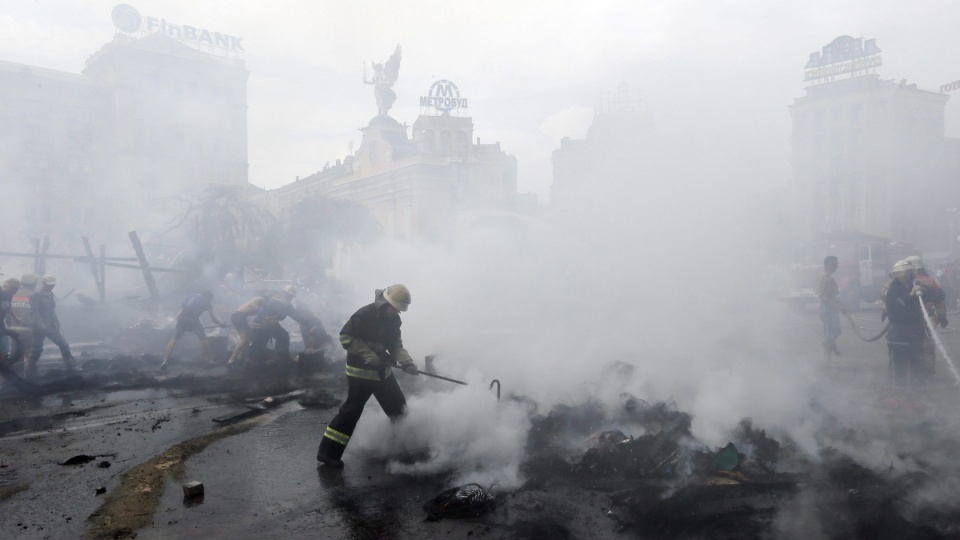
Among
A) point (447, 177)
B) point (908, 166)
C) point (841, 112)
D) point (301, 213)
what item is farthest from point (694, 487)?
point (908, 166)

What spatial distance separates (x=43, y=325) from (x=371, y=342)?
7422mm

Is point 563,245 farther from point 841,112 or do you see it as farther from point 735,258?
point 841,112

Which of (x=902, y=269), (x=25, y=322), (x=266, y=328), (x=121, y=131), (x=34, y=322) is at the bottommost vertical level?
(x=266, y=328)

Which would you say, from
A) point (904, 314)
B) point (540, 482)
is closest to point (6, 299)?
point (540, 482)

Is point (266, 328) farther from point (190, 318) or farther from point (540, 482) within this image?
point (540, 482)

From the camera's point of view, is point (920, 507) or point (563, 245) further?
point (563, 245)

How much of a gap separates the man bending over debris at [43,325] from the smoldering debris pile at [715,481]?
8485mm

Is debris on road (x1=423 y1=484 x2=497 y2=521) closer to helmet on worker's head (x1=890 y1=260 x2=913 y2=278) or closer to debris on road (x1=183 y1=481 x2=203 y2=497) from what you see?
debris on road (x1=183 y1=481 x2=203 y2=497)

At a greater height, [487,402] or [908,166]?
[908,166]

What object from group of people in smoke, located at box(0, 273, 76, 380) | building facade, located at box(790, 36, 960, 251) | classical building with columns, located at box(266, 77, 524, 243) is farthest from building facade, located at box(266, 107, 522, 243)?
group of people in smoke, located at box(0, 273, 76, 380)

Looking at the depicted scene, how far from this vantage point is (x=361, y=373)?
508cm

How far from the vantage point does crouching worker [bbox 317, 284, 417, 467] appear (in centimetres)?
504

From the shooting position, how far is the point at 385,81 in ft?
155

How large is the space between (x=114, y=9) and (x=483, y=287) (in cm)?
4099
